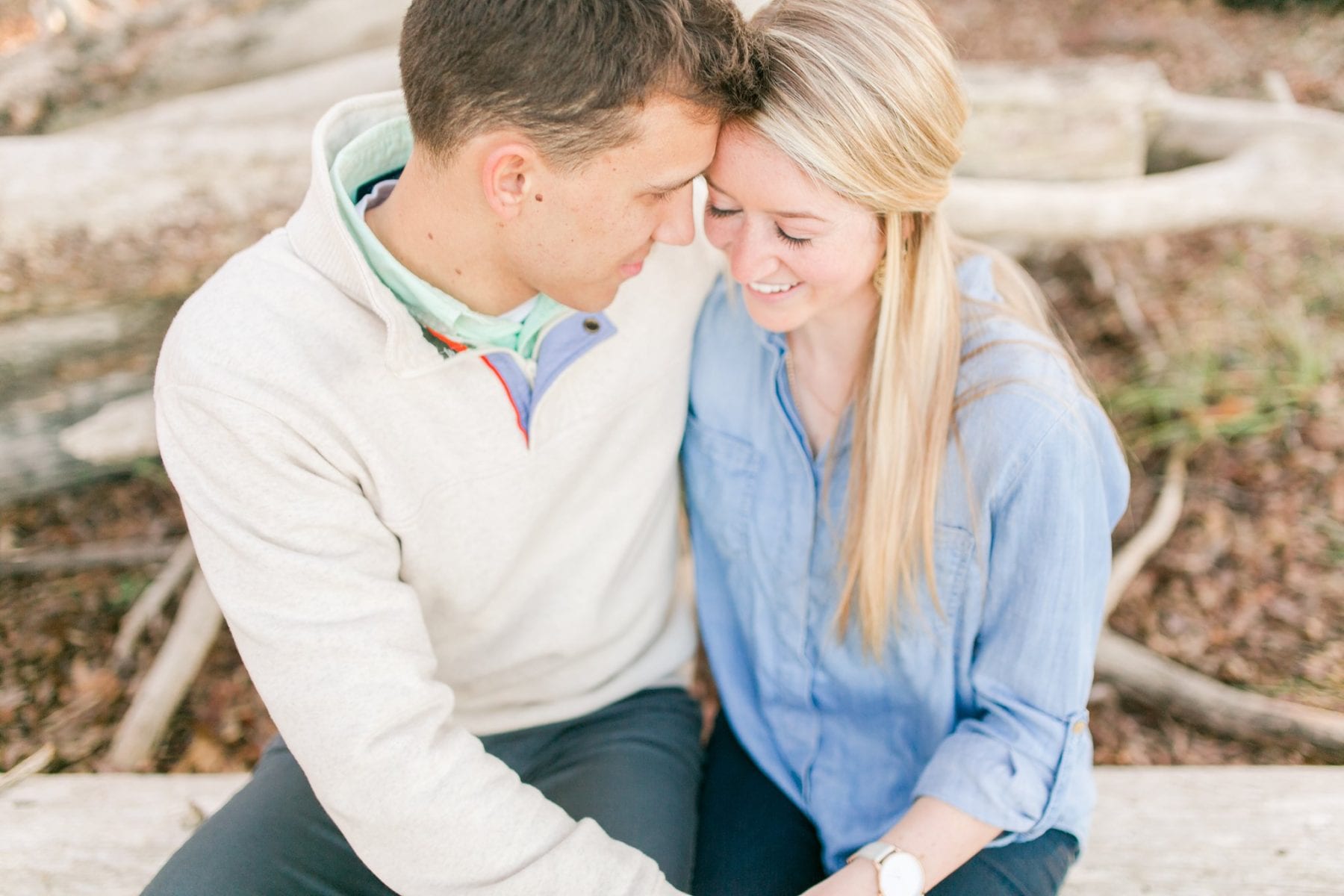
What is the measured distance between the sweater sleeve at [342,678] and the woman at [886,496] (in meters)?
0.51

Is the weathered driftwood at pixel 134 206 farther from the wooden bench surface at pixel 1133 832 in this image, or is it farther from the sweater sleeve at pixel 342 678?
the sweater sleeve at pixel 342 678

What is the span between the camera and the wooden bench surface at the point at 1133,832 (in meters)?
2.07

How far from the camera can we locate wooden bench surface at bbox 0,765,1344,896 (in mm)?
2068

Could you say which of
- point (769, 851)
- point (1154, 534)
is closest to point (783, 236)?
point (769, 851)

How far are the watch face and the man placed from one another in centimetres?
38

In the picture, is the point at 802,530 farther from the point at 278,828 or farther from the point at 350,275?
the point at 278,828

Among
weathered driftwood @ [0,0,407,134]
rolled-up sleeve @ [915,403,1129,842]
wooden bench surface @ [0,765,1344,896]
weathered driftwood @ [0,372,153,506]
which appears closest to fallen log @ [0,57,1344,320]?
weathered driftwood @ [0,0,407,134]

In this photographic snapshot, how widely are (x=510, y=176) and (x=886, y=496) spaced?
923 mm

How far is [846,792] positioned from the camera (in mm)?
2148

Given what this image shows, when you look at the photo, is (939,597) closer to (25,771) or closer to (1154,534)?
(1154,534)

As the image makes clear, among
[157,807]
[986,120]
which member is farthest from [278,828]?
[986,120]

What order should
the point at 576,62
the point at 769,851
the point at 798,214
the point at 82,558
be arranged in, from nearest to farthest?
the point at 576,62 → the point at 798,214 → the point at 769,851 → the point at 82,558

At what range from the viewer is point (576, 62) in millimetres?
1663

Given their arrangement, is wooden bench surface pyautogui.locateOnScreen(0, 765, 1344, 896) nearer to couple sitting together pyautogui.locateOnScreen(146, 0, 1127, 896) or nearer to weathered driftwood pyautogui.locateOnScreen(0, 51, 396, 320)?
couple sitting together pyautogui.locateOnScreen(146, 0, 1127, 896)
